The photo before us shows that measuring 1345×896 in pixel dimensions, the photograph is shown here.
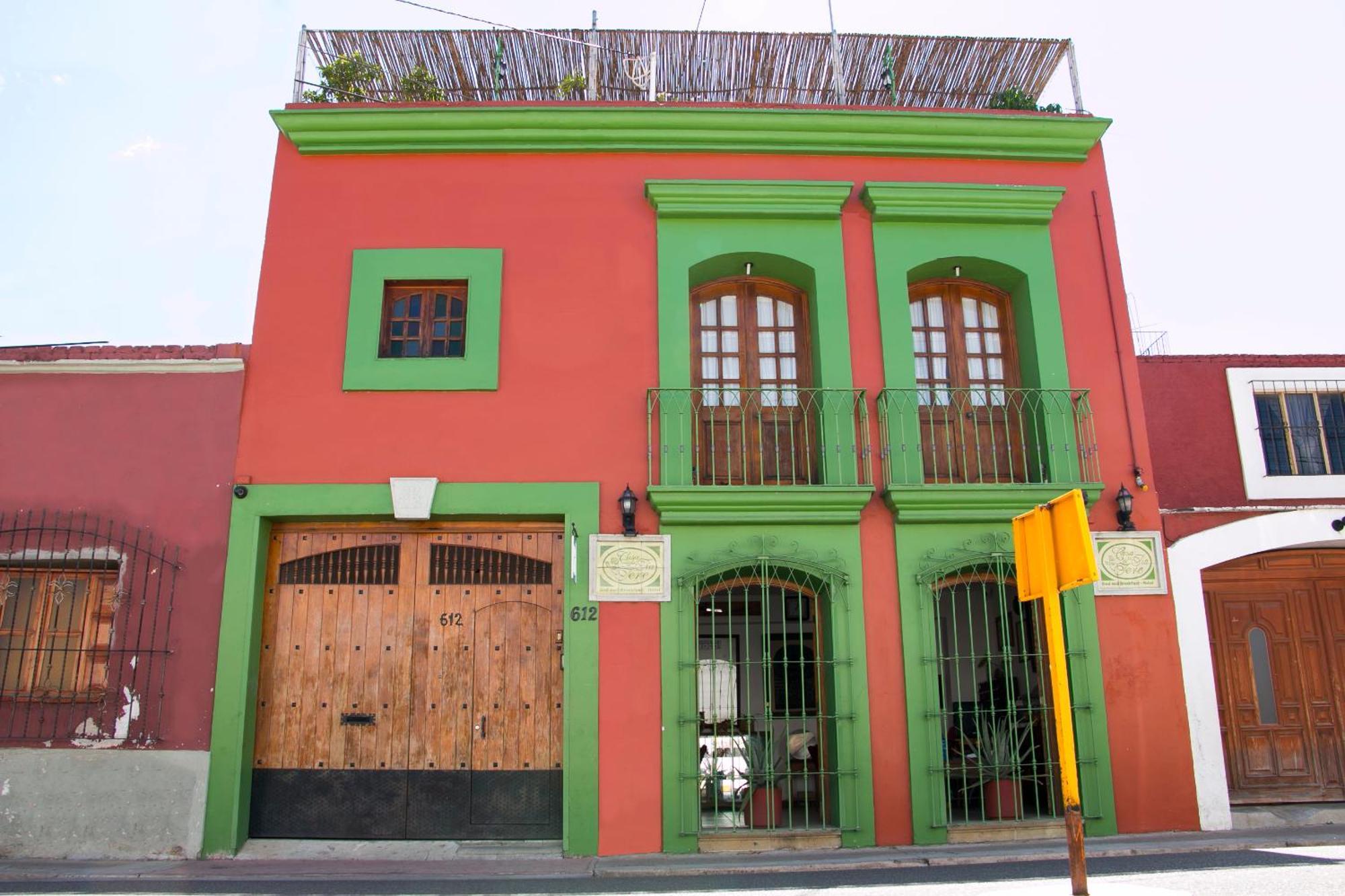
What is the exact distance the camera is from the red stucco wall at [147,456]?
851cm

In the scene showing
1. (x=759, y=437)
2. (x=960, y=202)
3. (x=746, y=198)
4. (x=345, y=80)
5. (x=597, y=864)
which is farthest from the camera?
(x=345, y=80)

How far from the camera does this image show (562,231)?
937cm

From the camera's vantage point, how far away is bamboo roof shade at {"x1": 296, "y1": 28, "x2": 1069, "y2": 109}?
10.3m

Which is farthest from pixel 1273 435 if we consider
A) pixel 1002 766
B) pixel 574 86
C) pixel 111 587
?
pixel 111 587

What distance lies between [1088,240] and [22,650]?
10.5 meters

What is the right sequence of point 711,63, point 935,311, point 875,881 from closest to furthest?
point 875,881, point 935,311, point 711,63

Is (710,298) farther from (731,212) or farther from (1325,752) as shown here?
(1325,752)

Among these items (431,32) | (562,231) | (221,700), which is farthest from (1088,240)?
(221,700)

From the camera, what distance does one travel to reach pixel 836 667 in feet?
27.7

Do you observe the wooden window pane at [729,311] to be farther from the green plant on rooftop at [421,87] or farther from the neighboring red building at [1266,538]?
the neighboring red building at [1266,538]

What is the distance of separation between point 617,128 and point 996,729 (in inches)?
260

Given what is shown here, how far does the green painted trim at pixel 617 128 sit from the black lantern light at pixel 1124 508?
3835 millimetres

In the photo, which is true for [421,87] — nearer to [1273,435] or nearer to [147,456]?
[147,456]

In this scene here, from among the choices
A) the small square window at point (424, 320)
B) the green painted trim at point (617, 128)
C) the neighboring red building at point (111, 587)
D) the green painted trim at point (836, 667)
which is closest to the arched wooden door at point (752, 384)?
the green painted trim at point (836, 667)
